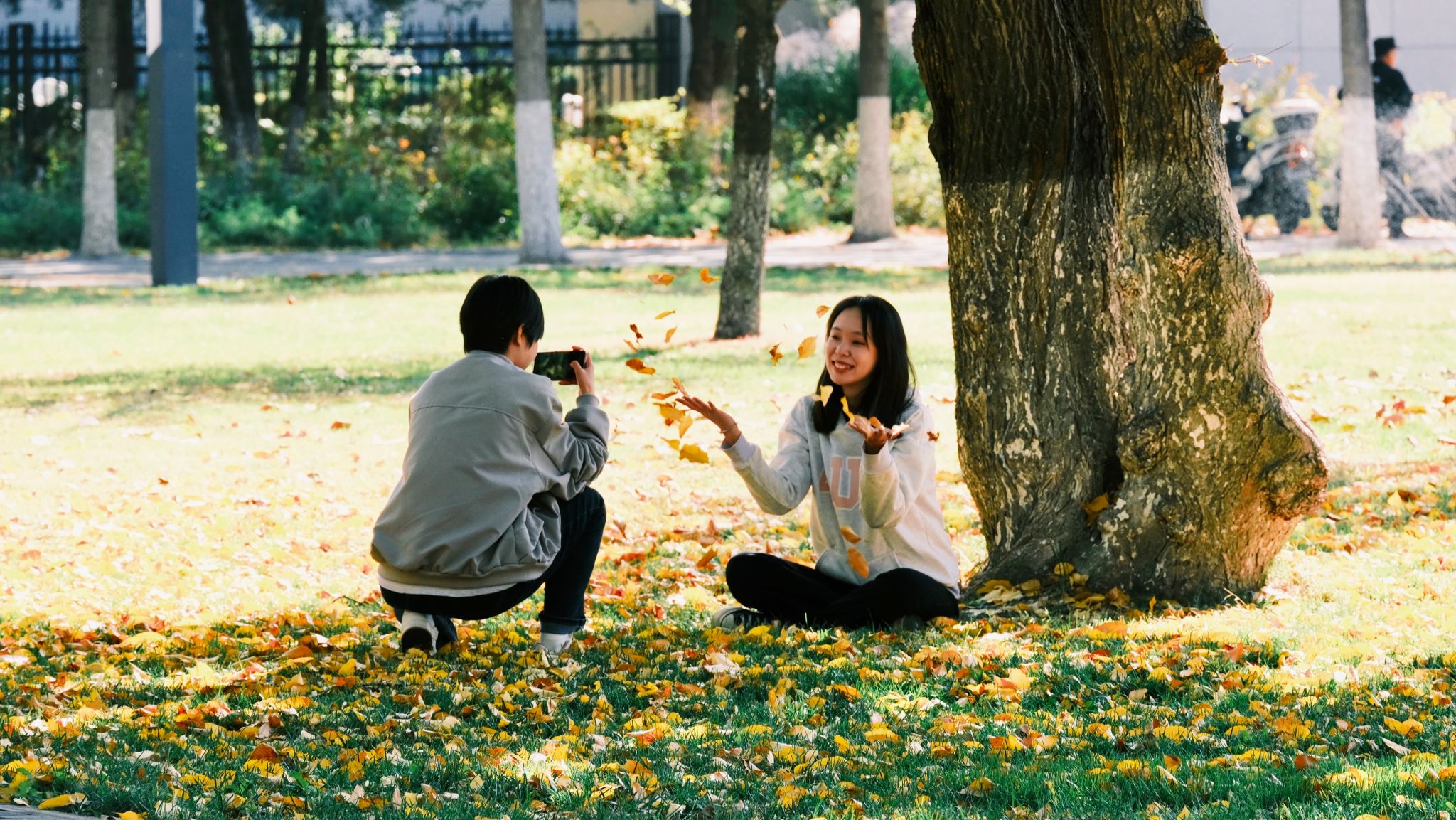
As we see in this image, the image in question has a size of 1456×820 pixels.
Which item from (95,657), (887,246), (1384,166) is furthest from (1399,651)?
(1384,166)

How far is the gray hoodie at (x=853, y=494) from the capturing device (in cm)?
539

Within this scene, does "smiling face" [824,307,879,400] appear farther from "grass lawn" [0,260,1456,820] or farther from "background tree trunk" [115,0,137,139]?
"background tree trunk" [115,0,137,139]

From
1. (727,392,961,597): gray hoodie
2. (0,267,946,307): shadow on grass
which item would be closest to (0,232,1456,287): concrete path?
(0,267,946,307): shadow on grass

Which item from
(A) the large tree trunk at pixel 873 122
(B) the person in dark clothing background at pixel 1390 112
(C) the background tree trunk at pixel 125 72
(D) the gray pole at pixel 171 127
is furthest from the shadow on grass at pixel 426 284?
(C) the background tree trunk at pixel 125 72

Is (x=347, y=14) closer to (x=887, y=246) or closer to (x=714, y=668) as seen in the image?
(x=887, y=246)

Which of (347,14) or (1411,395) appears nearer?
(1411,395)

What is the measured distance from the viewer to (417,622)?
17.5 feet

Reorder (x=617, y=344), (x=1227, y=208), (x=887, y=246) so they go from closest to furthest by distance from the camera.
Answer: (x=1227, y=208) → (x=617, y=344) → (x=887, y=246)

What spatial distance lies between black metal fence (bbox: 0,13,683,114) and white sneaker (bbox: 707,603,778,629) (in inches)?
931

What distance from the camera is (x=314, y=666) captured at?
5312mm

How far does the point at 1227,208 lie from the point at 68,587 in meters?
4.67

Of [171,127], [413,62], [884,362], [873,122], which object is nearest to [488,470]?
[884,362]

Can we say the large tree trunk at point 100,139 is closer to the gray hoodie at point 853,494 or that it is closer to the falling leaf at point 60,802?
the gray hoodie at point 853,494

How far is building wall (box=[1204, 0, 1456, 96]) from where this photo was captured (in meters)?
26.7
